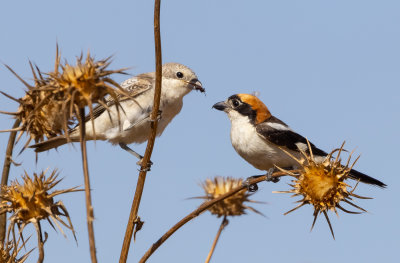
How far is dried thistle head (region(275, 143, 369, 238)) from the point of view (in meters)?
3.85

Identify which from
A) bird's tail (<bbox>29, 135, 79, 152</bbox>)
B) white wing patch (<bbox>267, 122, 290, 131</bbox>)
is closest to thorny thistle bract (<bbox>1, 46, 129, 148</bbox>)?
bird's tail (<bbox>29, 135, 79, 152</bbox>)

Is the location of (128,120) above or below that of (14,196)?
above

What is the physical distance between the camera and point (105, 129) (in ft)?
24.3

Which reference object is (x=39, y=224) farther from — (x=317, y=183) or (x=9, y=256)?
(x=317, y=183)

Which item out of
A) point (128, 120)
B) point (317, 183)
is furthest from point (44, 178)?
point (128, 120)

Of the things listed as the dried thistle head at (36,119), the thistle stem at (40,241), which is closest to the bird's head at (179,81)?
the dried thistle head at (36,119)

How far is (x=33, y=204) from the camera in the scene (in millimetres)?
3508

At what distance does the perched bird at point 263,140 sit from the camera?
7.49 metres

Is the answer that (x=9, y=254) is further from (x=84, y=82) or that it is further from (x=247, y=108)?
(x=247, y=108)

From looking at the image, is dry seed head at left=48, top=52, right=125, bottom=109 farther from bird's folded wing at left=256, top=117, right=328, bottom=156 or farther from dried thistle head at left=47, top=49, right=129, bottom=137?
bird's folded wing at left=256, top=117, right=328, bottom=156

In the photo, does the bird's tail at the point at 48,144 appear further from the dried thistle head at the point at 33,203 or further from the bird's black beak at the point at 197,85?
the bird's black beak at the point at 197,85

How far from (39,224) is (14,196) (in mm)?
274

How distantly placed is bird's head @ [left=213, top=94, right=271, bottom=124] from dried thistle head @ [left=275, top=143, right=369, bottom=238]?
4036 millimetres

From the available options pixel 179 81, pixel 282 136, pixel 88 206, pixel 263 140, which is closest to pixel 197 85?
pixel 179 81
